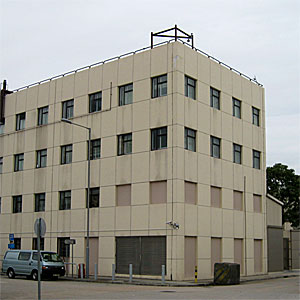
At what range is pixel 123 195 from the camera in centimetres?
3409

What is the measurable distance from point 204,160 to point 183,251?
6309 millimetres

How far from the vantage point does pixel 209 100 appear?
3509 cm

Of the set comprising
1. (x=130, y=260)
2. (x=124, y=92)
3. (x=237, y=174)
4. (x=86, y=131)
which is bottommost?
(x=130, y=260)

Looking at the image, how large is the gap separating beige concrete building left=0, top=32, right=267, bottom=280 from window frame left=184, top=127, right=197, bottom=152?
93 millimetres

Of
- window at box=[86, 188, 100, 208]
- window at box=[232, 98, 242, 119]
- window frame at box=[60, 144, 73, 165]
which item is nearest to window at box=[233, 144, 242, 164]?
window at box=[232, 98, 242, 119]

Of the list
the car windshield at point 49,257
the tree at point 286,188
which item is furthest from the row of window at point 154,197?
the tree at point 286,188

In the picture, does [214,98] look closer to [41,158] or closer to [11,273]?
[41,158]

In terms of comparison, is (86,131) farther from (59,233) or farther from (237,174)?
(237,174)

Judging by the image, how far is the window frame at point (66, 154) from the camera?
37969mm

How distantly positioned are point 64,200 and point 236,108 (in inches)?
560

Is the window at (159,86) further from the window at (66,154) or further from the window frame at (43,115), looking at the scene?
the window frame at (43,115)

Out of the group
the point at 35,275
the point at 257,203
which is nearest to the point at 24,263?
the point at 35,275

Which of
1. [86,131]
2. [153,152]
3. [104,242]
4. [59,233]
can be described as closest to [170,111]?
[153,152]

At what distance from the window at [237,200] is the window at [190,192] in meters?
4.95
